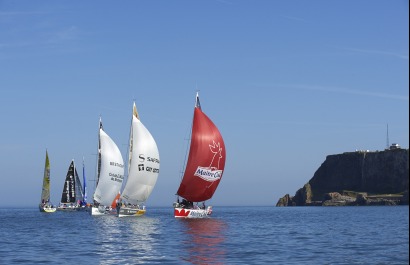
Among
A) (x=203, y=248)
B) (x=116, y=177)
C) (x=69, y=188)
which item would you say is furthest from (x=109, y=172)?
(x=203, y=248)

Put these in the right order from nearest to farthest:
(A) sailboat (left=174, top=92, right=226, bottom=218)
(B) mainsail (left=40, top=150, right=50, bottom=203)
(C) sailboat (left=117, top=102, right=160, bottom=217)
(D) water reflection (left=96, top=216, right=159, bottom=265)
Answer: (D) water reflection (left=96, top=216, right=159, bottom=265), (A) sailboat (left=174, top=92, right=226, bottom=218), (C) sailboat (left=117, top=102, right=160, bottom=217), (B) mainsail (left=40, top=150, right=50, bottom=203)

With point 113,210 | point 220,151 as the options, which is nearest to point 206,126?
point 220,151

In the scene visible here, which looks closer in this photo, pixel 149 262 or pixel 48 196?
pixel 149 262

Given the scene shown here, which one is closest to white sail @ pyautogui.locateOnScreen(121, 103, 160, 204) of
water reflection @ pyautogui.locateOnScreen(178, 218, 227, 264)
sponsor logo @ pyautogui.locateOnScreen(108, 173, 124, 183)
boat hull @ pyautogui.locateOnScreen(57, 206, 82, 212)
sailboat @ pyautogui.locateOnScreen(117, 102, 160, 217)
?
sailboat @ pyautogui.locateOnScreen(117, 102, 160, 217)

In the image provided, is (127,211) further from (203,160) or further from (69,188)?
(69,188)

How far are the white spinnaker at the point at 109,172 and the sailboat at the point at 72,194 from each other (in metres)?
47.5

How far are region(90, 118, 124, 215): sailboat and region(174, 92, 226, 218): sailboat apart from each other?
21459 millimetres

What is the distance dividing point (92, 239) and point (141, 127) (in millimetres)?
44494

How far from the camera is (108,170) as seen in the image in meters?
111

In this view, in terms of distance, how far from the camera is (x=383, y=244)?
50688 mm

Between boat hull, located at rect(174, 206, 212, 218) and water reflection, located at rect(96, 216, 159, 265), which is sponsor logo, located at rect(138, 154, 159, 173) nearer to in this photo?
boat hull, located at rect(174, 206, 212, 218)

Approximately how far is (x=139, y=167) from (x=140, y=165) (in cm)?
36

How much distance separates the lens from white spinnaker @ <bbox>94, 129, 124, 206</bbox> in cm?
11062

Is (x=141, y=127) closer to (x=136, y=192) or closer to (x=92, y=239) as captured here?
(x=136, y=192)
